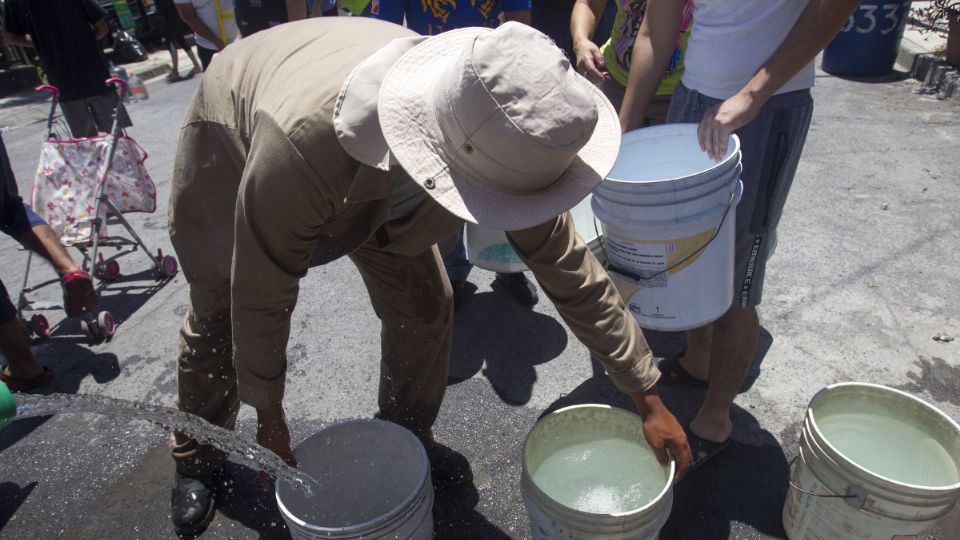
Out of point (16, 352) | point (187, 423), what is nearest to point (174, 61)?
point (16, 352)

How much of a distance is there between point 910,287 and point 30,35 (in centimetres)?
563

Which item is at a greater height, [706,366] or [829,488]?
[829,488]

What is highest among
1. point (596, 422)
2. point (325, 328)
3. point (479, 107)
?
point (479, 107)

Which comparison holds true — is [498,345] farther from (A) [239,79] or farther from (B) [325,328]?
(A) [239,79]

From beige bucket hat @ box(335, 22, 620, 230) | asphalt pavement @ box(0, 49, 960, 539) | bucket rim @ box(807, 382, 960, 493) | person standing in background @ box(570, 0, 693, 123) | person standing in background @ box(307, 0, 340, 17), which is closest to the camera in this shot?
beige bucket hat @ box(335, 22, 620, 230)

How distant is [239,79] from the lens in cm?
167

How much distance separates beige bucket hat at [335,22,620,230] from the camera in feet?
3.67

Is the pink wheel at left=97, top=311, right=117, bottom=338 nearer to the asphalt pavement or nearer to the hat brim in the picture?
the asphalt pavement

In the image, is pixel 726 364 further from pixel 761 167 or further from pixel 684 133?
pixel 684 133

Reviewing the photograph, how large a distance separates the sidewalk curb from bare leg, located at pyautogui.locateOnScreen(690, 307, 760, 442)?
5261 mm

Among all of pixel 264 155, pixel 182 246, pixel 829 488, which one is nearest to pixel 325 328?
pixel 182 246

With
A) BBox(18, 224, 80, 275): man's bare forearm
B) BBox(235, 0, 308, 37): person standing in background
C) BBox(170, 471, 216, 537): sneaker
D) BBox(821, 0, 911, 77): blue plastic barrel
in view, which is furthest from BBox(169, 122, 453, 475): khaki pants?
BBox(821, 0, 911, 77): blue plastic barrel

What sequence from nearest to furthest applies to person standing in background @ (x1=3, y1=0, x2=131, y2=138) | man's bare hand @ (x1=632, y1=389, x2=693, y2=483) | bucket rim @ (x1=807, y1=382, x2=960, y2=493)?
bucket rim @ (x1=807, y1=382, x2=960, y2=493) → man's bare hand @ (x1=632, y1=389, x2=693, y2=483) → person standing in background @ (x1=3, y1=0, x2=131, y2=138)

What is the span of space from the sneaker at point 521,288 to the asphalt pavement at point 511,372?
2.3 inches
